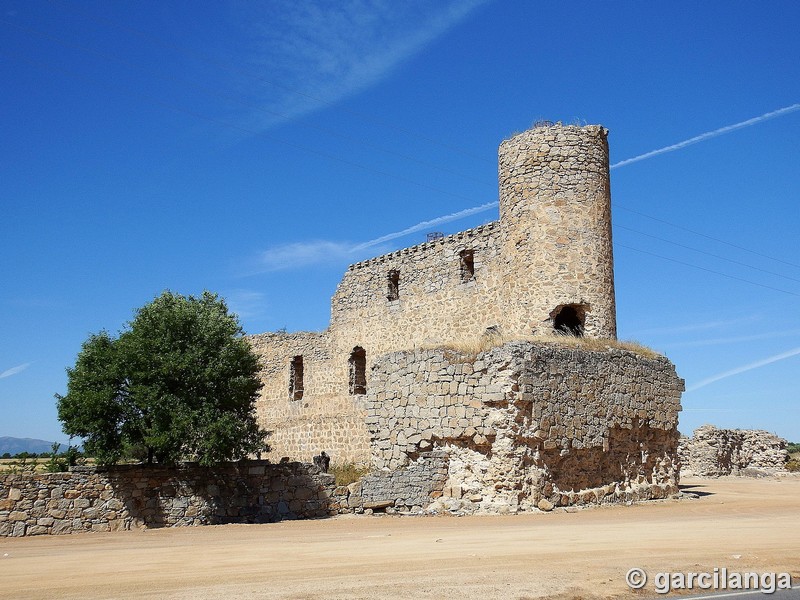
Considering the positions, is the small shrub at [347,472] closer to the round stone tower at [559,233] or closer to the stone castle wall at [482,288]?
the stone castle wall at [482,288]

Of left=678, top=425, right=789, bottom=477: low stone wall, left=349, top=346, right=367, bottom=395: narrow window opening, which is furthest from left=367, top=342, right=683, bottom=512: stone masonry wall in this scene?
left=678, top=425, right=789, bottom=477: low stone wall

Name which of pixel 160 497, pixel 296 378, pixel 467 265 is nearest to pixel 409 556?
pixel 160 497

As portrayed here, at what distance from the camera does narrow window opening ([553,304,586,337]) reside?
19.3m

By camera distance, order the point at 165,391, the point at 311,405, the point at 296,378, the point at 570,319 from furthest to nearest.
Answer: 1. the point at 296,378
2. the point at 311,405
3. the point at 570,319
4. the point at 165,391

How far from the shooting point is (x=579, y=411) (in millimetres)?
15734

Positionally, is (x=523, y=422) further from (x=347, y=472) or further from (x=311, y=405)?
(x=311, y=405)

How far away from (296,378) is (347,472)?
24.2 ft

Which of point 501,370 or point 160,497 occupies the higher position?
point 501,370

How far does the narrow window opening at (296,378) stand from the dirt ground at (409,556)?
12879mm

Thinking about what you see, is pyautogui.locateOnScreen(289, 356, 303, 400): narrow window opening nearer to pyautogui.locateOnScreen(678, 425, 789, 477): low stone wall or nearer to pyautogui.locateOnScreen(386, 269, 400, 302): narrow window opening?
pyautogui.locateOnScreen(386, 269, 400, 302): narrow window opening

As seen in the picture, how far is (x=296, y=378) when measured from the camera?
27938 millimetres

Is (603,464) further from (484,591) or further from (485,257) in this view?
(484,591)

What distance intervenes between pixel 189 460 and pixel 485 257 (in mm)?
9311

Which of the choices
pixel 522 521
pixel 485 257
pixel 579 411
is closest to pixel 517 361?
pixel 579 411
